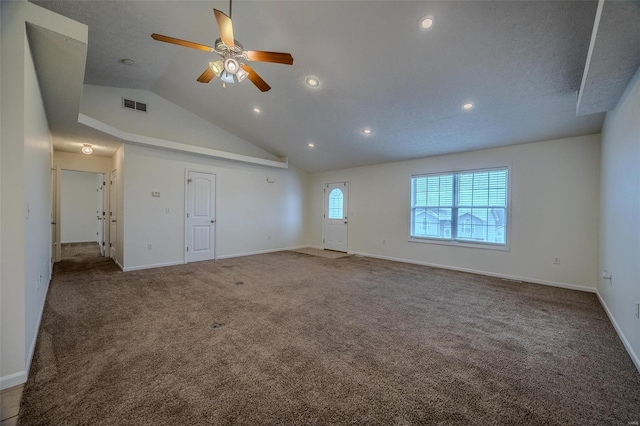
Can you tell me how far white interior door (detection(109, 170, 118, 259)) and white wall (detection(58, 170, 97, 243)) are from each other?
397 centimetres

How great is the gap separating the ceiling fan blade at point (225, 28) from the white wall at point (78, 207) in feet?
31.6

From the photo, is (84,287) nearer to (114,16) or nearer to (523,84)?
(114,16)

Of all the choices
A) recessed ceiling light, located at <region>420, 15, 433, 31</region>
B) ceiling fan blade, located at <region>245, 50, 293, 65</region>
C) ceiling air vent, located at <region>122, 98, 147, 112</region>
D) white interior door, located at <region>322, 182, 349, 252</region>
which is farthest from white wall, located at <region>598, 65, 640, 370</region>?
ceiling air vent, located at <region>122, 98, 147, 112</region>

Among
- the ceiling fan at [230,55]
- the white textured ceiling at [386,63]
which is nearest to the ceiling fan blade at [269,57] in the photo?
the ceiling fan at [230,55]

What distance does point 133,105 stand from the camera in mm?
5320

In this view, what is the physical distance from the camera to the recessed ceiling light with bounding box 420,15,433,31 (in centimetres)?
268

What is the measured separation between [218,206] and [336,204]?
3.32m

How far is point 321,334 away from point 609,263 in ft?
11.9

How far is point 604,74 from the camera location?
2.42 metres

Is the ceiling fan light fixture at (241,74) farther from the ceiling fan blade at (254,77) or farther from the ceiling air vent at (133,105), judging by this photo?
the ceiling air vent at (133,105)

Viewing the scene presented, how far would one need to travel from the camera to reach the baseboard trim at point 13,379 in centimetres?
174

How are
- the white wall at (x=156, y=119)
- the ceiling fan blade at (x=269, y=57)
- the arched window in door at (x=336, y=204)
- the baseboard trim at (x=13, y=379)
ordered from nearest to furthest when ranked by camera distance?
the baseboard trim at (x=13, y=379) < the ceiling fan blade at (x=269, y=57) < the white wall at (x=156, y=119) < the arched window in door at (x=336, y=204)

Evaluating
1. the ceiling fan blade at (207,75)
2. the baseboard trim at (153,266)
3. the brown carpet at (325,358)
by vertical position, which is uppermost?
the ceiling fan blade at (207,75)

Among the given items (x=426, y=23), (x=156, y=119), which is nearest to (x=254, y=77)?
(x=426, y=23)
